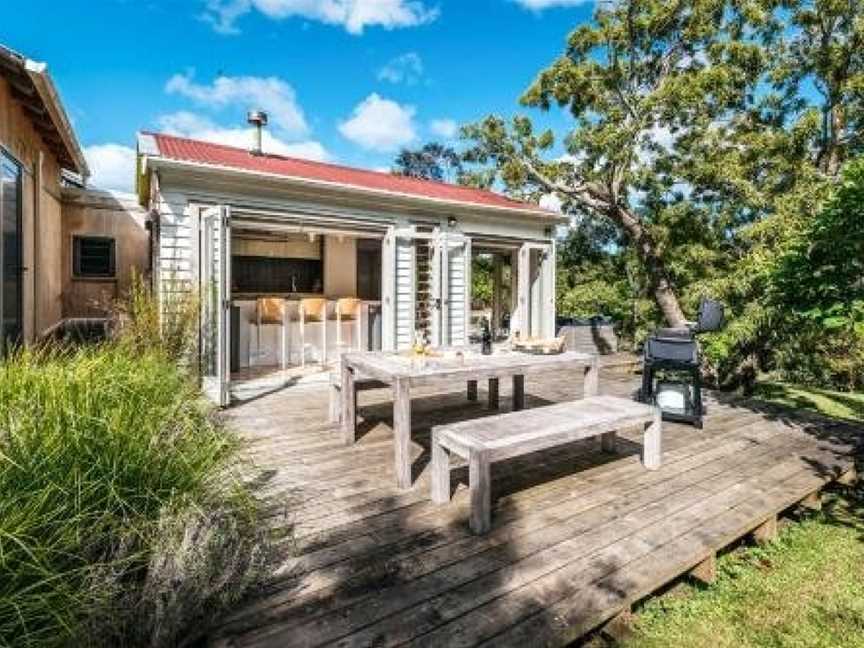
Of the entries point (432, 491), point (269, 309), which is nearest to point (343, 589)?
point (432, 491)

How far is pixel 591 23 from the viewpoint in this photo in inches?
394

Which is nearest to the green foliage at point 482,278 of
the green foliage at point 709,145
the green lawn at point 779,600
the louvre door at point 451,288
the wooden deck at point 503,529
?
the green foliage at point 709,145

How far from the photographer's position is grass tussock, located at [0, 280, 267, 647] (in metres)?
1.64

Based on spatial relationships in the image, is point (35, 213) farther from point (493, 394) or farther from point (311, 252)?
point (493, 394)

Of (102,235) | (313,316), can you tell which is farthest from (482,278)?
(102,235)

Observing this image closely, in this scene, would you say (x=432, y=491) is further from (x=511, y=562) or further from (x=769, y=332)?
(x=769, y=332)

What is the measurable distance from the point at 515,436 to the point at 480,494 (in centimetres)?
42

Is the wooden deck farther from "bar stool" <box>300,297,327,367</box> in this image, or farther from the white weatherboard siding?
"bar stool" <box>300,297,327,367</box>

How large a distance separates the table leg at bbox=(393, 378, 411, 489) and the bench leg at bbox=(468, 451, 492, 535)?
26.4 inches

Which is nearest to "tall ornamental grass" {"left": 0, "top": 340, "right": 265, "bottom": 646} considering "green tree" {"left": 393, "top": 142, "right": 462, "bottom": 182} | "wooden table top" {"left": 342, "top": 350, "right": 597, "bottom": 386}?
"wooden table top" {"left": 342, "top": 350, "right": 597, "bottom": 386}

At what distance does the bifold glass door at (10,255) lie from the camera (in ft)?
16.2

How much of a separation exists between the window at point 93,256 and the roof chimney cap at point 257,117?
3.88 metres

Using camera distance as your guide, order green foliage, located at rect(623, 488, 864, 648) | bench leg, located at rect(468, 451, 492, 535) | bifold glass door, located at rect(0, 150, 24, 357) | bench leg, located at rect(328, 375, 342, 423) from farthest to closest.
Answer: bifold glass door, located at rect(0, 150, 24, 357) < bench leg, located at rect(328, 375, 342, 423) < bench leg, located at rect(468, 451, 492, 535) < green foliage, located at rect(623, 488, 864, 648)

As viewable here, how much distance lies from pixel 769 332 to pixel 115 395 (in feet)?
27.3
